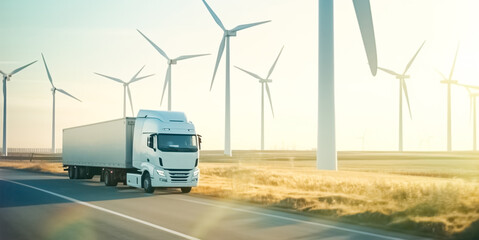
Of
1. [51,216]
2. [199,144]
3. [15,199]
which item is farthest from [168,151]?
[51,216]

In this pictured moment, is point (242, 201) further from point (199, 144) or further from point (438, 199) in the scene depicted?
point (438, 199)

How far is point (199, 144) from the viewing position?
26.7 meters

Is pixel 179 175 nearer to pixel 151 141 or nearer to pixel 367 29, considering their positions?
pixel 151 141

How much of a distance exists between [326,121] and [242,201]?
16569 mm

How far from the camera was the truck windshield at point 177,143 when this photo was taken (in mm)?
25766

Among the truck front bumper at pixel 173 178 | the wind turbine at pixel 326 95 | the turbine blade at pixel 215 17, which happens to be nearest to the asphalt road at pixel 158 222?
the truck front bumper at pixel 173 178

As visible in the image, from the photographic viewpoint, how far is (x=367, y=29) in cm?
3056

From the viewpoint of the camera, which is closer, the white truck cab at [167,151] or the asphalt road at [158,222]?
the asphalt road at [158,222]

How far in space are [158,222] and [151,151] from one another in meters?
11.9

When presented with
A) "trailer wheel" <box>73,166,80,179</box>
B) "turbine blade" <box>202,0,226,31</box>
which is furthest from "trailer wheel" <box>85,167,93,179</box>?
"turbine blade" <box>202,0,226,31</box>

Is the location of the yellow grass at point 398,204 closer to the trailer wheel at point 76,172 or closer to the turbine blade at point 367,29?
the turbine blade at point 367,29

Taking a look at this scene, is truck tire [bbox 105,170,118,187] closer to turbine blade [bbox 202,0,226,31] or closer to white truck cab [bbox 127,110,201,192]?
white truck cab [bbox 127,110,201,192]

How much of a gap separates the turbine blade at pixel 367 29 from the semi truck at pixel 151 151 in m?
9.56

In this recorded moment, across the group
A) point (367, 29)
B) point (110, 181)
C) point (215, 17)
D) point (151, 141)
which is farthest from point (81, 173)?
point (215, 17)
